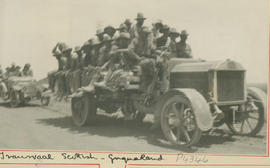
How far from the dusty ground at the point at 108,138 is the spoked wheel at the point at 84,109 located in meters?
0.26

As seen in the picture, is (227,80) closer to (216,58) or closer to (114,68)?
(216,58)

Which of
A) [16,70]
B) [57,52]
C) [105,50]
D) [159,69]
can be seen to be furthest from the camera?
[16,70]

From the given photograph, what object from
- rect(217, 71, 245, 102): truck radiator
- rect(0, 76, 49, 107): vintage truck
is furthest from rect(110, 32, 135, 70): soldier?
rect(0, 76, 49, 107): vintage truck

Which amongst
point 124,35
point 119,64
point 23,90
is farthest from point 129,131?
point 23,90

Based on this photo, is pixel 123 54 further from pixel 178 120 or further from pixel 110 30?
pixel 178 120

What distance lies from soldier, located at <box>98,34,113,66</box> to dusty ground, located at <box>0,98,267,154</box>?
177 centimetres

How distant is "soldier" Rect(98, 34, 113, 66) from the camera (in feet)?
33.0

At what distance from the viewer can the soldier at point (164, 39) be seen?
363 inches

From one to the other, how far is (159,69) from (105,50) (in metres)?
2.10

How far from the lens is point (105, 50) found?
10.1m

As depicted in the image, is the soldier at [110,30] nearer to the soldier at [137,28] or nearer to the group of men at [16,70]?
the soldier at [137,28]

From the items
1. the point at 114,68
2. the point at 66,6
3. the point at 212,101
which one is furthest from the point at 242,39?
the point at 66,6

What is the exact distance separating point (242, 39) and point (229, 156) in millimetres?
2448

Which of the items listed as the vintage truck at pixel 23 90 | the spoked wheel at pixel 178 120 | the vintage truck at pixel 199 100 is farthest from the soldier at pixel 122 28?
the vintage truck at pixel 23 90
